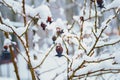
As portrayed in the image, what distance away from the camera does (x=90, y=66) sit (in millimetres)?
2211

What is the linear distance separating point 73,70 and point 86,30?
1364 millimetres

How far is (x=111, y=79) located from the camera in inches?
143

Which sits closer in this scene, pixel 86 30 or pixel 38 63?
pixel 38 63

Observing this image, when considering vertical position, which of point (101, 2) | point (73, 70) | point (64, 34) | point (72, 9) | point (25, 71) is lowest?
point (25, 71)

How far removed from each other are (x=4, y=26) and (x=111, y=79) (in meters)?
1.80

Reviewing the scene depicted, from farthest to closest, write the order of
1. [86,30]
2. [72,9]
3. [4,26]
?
1. [72,9]
2. [86,30]
3. [4,26]

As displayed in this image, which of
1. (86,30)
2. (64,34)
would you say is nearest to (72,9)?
(86,30)

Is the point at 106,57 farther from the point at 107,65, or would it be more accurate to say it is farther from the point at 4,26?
the point at 4,26

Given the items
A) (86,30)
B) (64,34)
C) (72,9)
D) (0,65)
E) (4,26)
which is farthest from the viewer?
(72,9)

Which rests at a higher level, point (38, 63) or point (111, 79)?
point (38, 63)

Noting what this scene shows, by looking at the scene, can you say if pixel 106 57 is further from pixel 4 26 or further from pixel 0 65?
pixel 0 65

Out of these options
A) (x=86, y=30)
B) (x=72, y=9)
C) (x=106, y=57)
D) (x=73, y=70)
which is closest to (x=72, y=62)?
(x=73, y=70)

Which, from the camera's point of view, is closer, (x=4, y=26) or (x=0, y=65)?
(x=4, y=26)

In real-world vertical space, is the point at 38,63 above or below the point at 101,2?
below
